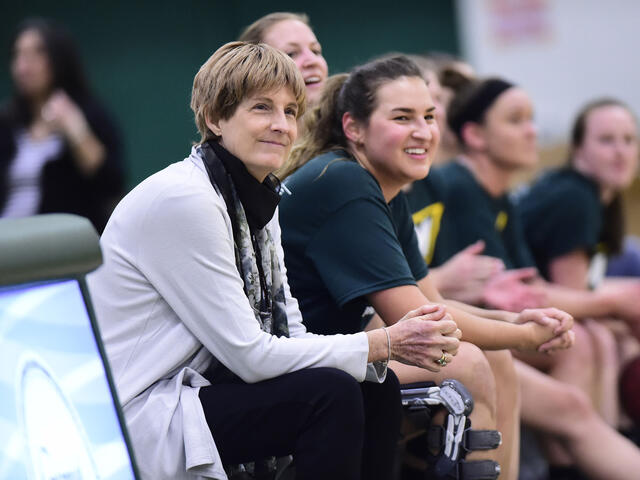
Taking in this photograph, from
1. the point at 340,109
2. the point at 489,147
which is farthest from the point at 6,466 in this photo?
the point at 489,147

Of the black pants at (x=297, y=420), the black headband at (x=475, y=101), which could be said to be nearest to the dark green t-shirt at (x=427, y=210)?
the black headband at (x=475, y=101)

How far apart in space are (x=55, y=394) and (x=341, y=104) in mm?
1097

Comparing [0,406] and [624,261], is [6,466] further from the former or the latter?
[624,261]

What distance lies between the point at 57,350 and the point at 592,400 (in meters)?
2.11

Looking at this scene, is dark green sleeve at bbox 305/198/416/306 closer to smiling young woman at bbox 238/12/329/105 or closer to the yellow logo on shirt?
smiling young woman at bbox 238/12/329/105

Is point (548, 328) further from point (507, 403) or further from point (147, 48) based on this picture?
point (147, 48)

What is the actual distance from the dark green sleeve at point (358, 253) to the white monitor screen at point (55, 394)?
2.28 feet

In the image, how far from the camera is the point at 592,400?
3.14m

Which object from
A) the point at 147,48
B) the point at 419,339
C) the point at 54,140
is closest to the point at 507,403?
the point at 419,339

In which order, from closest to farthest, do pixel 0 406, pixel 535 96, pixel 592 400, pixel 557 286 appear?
pixel 0 406, pixel 592 400, pixel 557 286, pixel 535 96

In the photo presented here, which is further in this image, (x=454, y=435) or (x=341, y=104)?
(x=341, y=104)

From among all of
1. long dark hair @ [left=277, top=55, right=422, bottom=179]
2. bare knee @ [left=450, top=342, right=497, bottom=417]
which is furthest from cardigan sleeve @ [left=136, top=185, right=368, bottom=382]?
long dark hair @ [left=277, top=55, right=422, bottom=179]

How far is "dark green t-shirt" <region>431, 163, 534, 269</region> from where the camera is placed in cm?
297

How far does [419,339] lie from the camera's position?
1854mm
